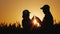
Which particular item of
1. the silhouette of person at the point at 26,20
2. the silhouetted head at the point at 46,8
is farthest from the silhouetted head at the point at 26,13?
the silhouetted head at the point at 46,8

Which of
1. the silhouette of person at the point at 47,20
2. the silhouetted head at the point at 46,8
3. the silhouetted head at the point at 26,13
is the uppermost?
the silhouetted head at the point at 46,8

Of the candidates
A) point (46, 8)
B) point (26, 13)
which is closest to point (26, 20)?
point (26, 13)

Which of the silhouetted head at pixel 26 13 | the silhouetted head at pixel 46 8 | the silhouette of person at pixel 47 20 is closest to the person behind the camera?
the silhouette of person at pixel 47 20

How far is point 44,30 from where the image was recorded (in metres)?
10.9

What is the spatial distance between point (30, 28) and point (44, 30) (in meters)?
0.39

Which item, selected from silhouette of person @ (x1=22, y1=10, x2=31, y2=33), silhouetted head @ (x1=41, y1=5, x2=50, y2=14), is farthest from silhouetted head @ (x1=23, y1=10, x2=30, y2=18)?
silhouetted head @ (x1=41, y1=5, x2=50, y2=14)

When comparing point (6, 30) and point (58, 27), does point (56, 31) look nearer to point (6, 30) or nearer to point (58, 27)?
point (58, 27)

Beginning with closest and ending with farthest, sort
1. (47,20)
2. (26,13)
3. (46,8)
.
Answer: (47,20), (46,8), (26,13)

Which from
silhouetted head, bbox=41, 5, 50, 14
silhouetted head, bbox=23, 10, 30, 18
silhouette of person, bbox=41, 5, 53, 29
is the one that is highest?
silhouetted head, bbox=41, 5, 50, 14

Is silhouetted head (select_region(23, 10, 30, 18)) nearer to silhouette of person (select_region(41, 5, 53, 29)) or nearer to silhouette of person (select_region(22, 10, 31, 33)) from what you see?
silhouette of person (select_region(22, 10, 31, 33))

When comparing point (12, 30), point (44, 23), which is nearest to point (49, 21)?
point (44, 23)

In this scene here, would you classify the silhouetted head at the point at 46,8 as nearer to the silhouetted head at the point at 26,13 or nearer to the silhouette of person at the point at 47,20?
the silhouette of person at the point at 47,20

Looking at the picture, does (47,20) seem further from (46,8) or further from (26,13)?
(26,13)

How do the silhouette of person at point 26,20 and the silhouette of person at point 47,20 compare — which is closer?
the silhouette of person at point 47,20
